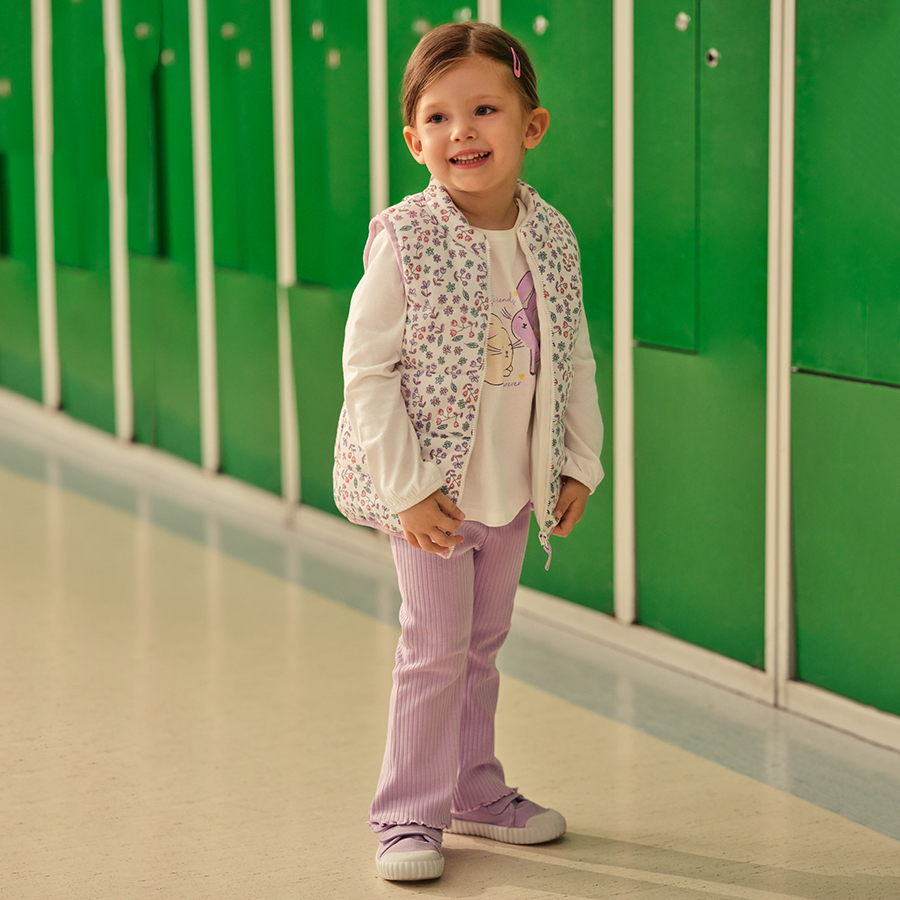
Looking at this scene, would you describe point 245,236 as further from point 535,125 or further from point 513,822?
point 513,822

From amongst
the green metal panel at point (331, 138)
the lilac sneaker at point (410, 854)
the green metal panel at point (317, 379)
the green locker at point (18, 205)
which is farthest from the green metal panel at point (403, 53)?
the green locker at point (18, 205)

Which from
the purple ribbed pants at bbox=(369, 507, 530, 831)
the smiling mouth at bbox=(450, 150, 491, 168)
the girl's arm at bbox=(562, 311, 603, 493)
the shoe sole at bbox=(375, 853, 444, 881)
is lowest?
the shoe sole at bbox=(375, 853, 444, 881)

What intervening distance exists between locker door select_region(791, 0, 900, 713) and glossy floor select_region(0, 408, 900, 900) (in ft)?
0.70

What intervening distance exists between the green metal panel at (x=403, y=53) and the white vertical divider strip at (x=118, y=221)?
1.66m

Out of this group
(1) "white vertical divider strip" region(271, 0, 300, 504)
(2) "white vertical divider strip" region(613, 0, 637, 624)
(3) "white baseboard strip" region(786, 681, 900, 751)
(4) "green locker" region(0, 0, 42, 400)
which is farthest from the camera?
(4) "green locker" region(0, 0, 42, 400)

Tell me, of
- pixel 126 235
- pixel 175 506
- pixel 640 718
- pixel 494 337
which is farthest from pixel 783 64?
pixel 126 235

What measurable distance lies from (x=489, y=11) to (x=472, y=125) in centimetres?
146

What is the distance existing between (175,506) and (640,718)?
205 centimetres

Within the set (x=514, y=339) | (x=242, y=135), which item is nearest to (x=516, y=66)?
(x=514, y=339)

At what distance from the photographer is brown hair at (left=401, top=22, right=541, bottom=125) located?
195cm

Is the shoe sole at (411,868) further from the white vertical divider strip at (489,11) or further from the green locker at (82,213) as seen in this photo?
the green locker at (82,213)

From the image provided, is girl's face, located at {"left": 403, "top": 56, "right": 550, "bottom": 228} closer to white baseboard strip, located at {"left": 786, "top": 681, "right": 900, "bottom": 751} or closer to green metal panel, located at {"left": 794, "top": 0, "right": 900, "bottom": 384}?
green metal panel, located at {"left": 794, "top": 0, "right": 900, "bottom": 384}

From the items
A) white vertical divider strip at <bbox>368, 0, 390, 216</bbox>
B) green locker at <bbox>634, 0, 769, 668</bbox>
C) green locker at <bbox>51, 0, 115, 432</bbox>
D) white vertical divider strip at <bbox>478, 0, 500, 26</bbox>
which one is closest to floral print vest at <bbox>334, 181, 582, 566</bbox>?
green locker at <bbox>634, 0, 769, 668</bbox>

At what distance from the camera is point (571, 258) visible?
2.09 m
